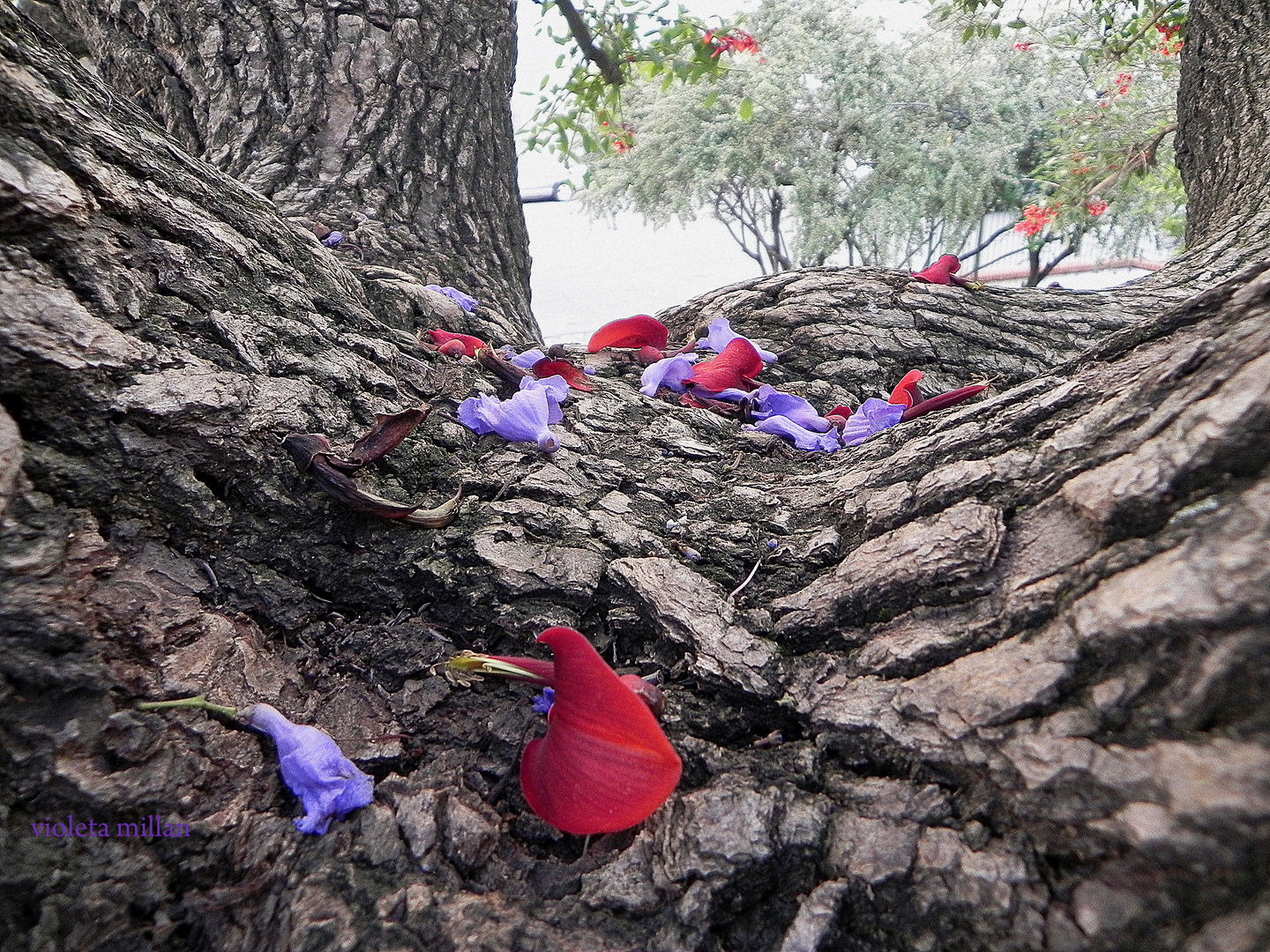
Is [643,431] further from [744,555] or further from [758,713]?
[758,713]

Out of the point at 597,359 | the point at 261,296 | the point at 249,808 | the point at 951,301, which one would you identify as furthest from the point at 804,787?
the point at 951,301

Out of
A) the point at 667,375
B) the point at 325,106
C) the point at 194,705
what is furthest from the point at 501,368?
the point at 325,106

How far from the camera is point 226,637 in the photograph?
3.21 feet

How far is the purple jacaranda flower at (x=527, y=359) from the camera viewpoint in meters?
1.62

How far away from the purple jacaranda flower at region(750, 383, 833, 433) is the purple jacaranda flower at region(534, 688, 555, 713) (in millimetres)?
859

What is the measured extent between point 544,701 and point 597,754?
0.56ft

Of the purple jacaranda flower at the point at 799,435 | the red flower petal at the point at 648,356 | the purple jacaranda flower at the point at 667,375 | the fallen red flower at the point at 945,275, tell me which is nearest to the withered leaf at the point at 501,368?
the purple jacaranda flower at the point at 667,375

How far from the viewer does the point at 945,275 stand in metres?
Answer: 2.24

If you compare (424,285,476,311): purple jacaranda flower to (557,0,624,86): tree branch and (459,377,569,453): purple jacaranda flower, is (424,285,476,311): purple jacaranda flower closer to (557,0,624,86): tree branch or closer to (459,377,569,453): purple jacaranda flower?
(459,377,569,453): purple jacaranda flower

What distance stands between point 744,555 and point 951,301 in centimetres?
134

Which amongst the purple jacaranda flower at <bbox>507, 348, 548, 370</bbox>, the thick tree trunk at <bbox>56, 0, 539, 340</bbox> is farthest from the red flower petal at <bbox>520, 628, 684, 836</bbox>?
the thick tree trunk at <bbox>56, 0, 539, 340</bbox>

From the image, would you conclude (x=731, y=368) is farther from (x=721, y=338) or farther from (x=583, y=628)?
(x=583, y=628)

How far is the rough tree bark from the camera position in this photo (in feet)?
2.23

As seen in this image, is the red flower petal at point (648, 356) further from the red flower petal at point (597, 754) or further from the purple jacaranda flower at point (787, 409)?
the red flower petal at point (597, 754)
